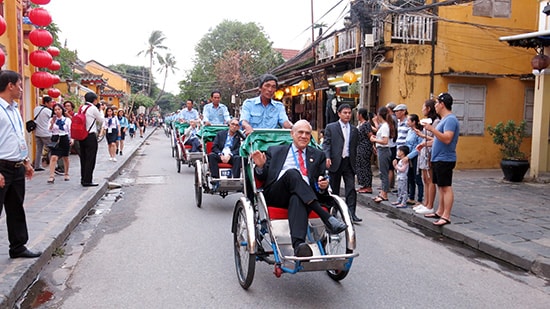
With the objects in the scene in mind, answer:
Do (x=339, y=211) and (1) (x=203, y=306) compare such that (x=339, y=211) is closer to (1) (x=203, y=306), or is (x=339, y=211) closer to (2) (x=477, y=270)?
(1) (x=203, y=306)

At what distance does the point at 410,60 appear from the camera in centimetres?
1338

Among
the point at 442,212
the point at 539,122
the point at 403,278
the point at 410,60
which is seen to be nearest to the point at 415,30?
the point at 410,60

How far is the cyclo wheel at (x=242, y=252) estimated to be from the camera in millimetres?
4203

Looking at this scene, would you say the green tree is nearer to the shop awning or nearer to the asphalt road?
the shop awning

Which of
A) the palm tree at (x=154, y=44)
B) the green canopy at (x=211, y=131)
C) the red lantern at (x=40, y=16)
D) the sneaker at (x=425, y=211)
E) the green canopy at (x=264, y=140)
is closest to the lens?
the green canopy at (x=264, y=140)

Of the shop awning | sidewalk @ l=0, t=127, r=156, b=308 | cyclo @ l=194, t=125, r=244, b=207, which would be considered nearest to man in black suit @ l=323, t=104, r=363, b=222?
cyclo @ l=194, t=125, r=244, b=207

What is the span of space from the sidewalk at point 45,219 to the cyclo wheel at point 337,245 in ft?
9.27

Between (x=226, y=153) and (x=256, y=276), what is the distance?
3596 millimetres

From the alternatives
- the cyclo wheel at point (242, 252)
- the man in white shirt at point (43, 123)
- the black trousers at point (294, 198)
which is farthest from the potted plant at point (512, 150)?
the man in white shirt at point (43, 123)

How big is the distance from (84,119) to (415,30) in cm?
935

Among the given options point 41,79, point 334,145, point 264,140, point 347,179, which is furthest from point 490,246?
point 41,79

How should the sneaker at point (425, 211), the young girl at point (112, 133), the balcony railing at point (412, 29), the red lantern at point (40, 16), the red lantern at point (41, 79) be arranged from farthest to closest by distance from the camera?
the young girl at point (112, 133)
the balcony railing at point (412, 29)
the red lantern at point (41, 79)
the red lantern at point (40, 16)
the sneaker at point (425, 211)

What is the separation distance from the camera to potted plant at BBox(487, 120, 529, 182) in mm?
11188

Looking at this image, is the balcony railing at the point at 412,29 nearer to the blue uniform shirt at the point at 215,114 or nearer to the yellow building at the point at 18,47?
the blue uniform shirt at the point at 215,114
